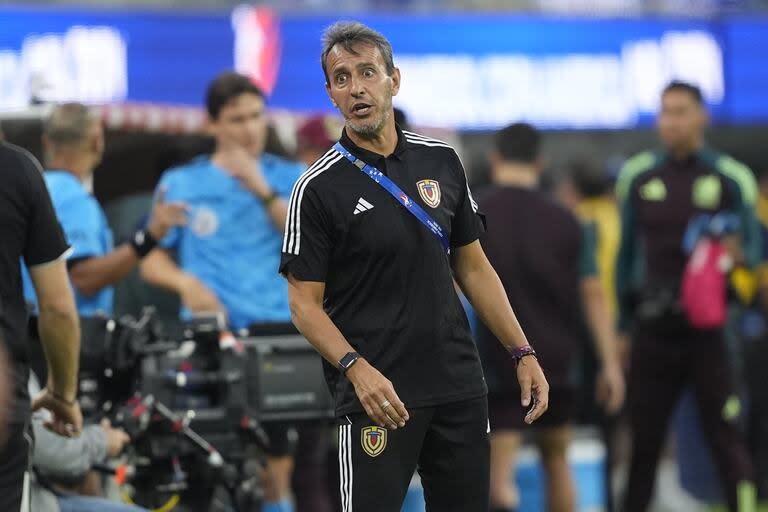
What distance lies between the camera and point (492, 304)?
16.5ft

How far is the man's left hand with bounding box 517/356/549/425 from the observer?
16.2ft

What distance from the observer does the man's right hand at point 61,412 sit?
5.32 metres

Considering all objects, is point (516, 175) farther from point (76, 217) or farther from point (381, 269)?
point (381, 269)

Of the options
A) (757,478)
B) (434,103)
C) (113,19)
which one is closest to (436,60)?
(434,103)

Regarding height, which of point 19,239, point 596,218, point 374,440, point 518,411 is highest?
point 19,239

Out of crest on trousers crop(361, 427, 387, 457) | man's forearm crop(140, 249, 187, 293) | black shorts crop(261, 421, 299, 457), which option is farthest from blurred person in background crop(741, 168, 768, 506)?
crest on trousers crop(361, 427, 387, 457)

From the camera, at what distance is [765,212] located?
13406 mm

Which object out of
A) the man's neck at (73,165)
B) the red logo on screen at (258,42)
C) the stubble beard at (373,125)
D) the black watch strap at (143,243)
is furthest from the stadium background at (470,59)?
the stubble beard at (373,125)

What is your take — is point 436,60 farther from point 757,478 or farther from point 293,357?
point 293,357

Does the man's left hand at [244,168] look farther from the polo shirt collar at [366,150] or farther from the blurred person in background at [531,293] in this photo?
the polo shirt collar at [366,150]

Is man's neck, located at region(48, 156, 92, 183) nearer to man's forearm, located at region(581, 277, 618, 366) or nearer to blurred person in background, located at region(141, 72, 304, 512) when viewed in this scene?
blurred person in background, located at region(141, 72, 304, 512)

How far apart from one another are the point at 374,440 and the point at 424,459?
0.24 metres

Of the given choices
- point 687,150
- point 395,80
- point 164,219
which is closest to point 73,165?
point 164,219

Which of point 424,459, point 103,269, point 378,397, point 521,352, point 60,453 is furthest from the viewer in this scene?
point 103,269
